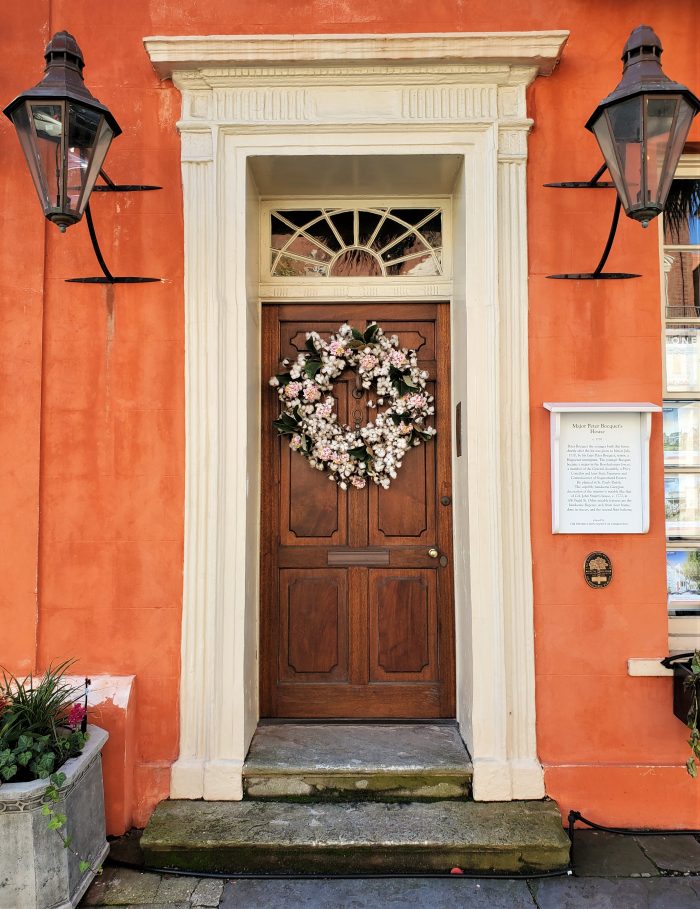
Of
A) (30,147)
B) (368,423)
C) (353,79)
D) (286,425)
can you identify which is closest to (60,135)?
(30,147)

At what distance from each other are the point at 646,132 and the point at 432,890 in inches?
139

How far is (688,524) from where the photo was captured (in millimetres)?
3736

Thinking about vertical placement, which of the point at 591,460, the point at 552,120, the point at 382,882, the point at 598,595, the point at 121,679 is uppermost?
the point at 552,120

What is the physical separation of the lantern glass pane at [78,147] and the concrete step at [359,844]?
9.98 ft

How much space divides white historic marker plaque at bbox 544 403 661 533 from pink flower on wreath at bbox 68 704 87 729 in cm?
260

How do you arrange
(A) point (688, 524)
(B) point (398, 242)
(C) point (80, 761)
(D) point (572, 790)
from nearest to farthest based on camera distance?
(C) point (80, 761), (D) point (572, 790), (A) point (688, 524), (B) point (398, 242)

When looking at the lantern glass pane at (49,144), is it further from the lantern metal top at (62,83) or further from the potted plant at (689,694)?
the potted plant at (689,694)

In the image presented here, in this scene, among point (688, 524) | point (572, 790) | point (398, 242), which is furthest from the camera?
point (398, 242)

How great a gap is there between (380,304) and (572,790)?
3.00 metres

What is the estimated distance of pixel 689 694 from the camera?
10.5 ft

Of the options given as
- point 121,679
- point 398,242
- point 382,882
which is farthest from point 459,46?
point 382,882

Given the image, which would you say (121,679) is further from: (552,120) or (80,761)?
(552,120)

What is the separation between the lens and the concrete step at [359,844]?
9.86ft

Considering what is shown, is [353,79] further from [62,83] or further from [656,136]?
[656,136]
